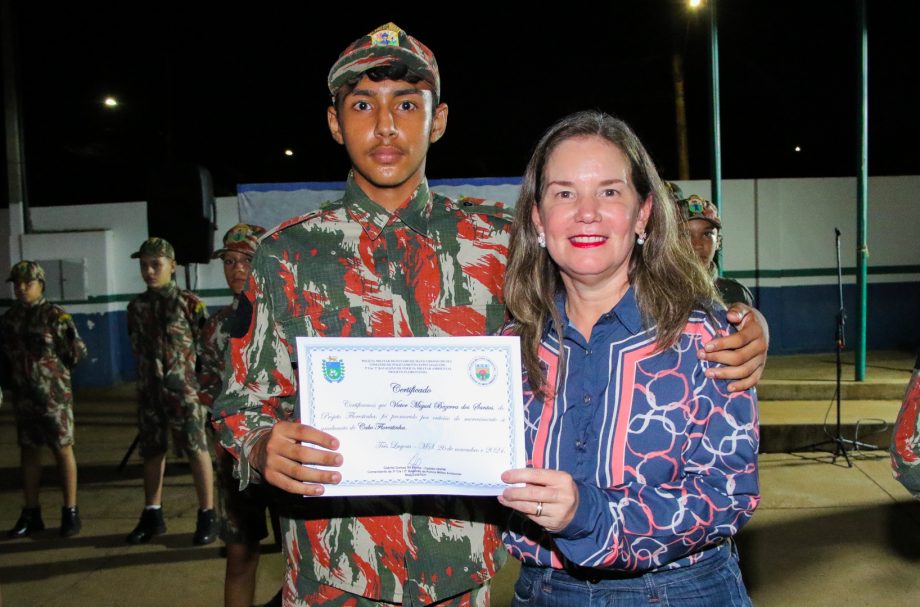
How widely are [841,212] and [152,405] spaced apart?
1130 cm

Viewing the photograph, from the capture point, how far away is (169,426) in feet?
16.2

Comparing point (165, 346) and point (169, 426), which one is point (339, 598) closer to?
point (169, 426)

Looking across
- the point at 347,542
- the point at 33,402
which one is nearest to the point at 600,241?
the point at 347,542

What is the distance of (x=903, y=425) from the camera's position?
5.17 feet

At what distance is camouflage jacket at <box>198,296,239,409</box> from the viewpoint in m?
3.95

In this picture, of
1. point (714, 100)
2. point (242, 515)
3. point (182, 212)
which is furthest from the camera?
point (714, 100)

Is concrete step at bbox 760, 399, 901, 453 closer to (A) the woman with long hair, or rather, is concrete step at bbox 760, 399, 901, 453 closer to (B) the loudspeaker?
(A) the woman with long hair

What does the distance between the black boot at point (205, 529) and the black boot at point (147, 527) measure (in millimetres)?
290

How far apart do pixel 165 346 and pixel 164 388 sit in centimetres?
31

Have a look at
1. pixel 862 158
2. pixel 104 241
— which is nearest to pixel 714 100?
pixel 862 158

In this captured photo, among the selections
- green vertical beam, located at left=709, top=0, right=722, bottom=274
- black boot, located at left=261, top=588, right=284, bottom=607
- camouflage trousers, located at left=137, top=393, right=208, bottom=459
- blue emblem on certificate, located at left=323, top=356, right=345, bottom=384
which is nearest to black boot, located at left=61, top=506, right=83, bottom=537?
camouflage trousers, located at left=137, top=393, right=208, bottom=459

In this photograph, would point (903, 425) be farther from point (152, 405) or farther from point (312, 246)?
point (152, 405)

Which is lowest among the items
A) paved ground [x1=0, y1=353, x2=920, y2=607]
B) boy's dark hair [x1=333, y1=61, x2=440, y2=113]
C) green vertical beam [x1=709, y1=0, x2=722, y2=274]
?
paved ground [x1=0, y1=353, x2=920, y2=607]

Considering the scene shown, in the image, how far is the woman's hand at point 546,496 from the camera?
1236 millimetres
